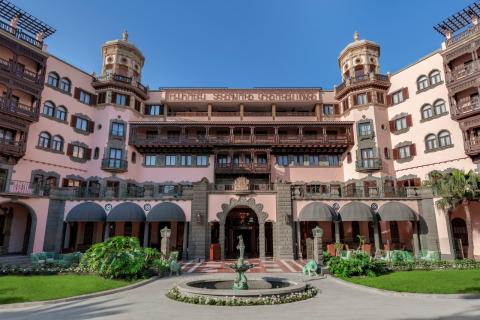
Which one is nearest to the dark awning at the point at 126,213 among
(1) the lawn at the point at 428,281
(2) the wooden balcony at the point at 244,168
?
(2) the wooden balcony at the point at 244,168

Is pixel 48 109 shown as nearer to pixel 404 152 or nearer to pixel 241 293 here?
pixel 241 293

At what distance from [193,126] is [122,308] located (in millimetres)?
26257

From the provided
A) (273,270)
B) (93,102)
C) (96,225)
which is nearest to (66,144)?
(93,102)

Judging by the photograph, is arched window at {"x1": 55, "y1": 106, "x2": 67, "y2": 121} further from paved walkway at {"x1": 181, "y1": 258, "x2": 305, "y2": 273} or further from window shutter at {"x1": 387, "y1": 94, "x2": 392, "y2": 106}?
window shutter at {"x1": 387, "y1": 94, "x2": 392, "y2": 106}

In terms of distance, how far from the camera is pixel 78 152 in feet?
110

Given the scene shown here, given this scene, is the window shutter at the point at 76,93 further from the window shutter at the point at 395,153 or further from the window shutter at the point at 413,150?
the window shutter at the point at 413,150

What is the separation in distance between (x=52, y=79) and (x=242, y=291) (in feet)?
107

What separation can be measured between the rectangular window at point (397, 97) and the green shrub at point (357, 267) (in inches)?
924

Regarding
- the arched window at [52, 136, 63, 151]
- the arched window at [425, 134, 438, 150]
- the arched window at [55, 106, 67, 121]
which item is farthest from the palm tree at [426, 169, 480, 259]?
the arched window at [55, 106, 67, 121]

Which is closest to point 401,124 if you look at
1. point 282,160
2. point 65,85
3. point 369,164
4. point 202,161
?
point 369,164

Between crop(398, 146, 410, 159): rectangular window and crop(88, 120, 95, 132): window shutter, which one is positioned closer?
crop(398, 146, 410, 159): rectangular window

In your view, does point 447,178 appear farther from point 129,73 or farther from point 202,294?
point 129,73

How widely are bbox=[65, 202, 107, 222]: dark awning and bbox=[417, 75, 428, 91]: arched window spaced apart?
121ft

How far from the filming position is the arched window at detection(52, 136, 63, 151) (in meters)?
31.5
